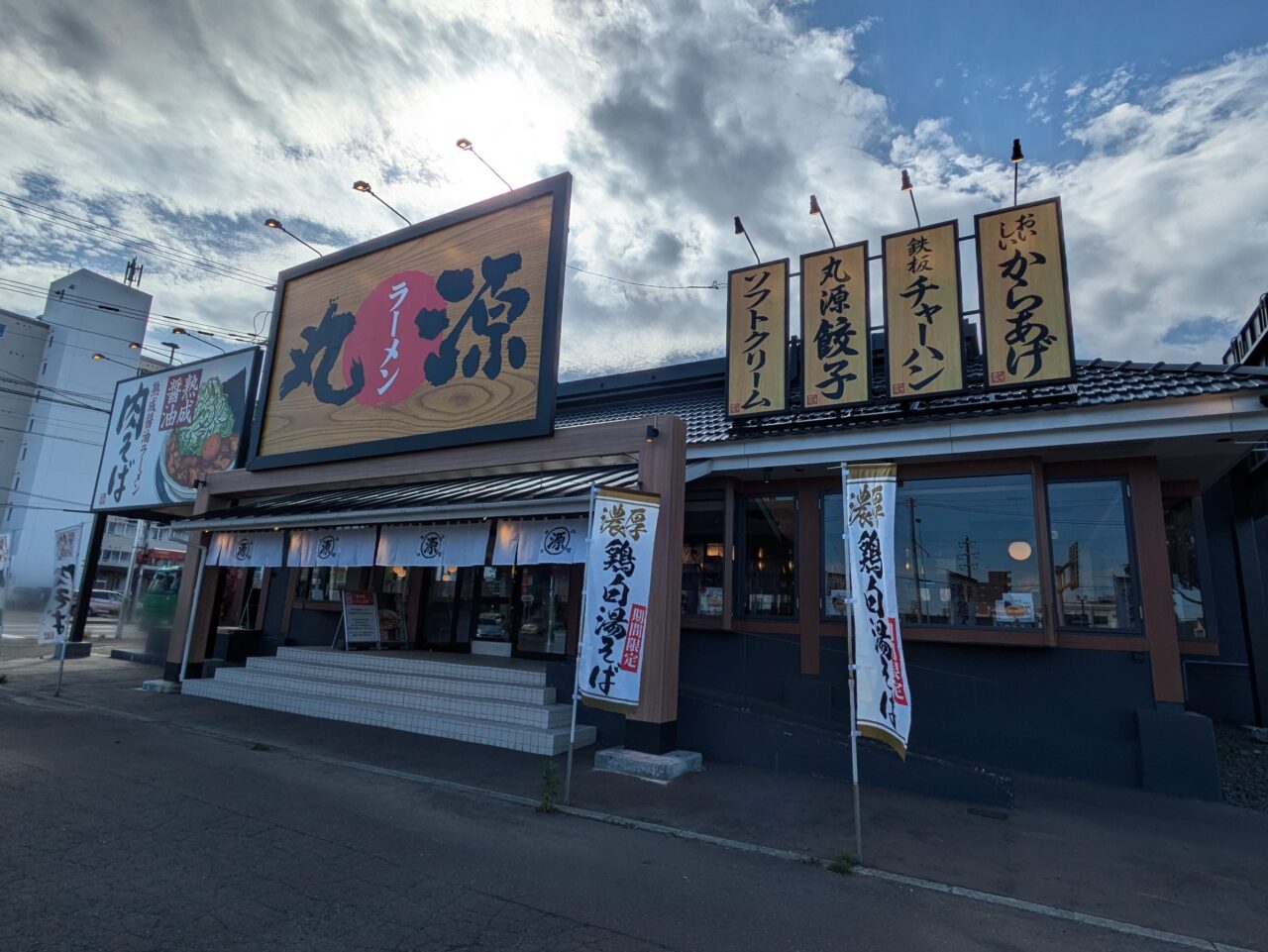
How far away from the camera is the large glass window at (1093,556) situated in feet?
28.9

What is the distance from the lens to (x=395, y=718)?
1054 centimetres

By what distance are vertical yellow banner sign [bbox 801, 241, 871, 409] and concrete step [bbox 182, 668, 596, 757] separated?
6.22 m

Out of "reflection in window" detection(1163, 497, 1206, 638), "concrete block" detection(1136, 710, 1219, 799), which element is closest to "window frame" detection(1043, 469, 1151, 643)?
"concrete block" detection(1136, 710, 1219, 799)

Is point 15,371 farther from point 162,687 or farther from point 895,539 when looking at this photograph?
point 895,539

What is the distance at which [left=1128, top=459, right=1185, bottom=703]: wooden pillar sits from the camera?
8.27 m

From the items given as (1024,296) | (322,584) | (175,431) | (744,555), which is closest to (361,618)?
(322,584)

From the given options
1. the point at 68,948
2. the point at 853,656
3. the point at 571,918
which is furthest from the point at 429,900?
the point at 853,656

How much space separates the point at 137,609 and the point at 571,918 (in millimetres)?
20902

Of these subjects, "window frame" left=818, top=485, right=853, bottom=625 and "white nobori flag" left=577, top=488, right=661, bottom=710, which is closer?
"white nobori flag" left=577, top=488, right=661, bottom=710

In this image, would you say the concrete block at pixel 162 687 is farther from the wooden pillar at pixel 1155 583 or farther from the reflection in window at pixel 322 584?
the wooden pillar at pixel 1155 583

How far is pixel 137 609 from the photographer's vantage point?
19.7 meters

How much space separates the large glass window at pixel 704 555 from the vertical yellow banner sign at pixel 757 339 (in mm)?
1610

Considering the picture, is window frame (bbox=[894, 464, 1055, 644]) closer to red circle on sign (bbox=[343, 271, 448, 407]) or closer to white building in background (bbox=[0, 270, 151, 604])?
red circle on sign (bbox=[343, 271, 448, 407])

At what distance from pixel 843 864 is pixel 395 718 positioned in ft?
24.8
